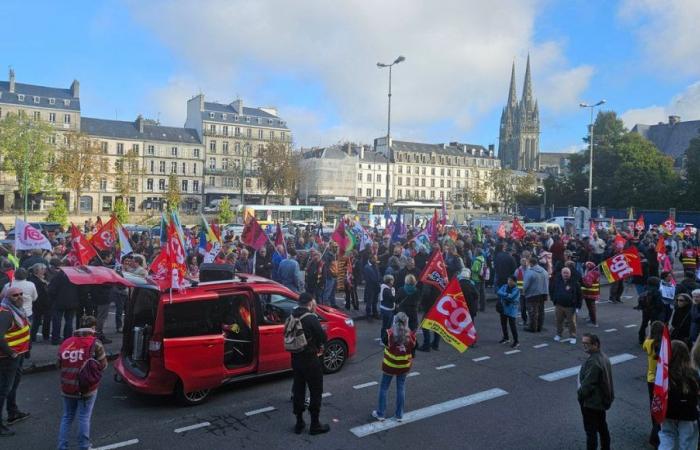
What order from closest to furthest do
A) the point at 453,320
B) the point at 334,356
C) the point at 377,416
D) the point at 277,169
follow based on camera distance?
the point at 377,416 → the point at 453,320 → the point at 334,356 → the point at 277,169

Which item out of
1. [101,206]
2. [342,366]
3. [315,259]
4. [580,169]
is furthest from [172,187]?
[342,366]

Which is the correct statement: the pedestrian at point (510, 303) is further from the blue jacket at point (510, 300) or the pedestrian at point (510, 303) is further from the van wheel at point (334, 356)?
the van wheel at point (334, 356)

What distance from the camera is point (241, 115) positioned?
85.6 m

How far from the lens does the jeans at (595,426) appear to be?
6.29 meters

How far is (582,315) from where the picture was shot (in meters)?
14.8

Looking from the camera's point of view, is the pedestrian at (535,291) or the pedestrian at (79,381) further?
the pedestrian at (535,291)

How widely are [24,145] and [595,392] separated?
6017 centimetres

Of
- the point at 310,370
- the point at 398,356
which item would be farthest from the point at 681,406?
the point at 310,370

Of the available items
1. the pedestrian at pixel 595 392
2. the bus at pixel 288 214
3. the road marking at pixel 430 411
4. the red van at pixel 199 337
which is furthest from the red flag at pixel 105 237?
the bus at pixel 288 214

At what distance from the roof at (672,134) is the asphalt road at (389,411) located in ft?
309

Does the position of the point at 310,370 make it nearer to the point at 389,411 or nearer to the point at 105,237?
the point at 389,411

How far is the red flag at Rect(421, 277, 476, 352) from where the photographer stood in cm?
887

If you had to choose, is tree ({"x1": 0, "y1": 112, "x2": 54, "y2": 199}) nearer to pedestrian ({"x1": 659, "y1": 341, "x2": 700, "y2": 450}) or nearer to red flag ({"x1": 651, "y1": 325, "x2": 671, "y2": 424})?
red flag ({"x1": 651, "y1": 325, "x2": 671, "y2": 424})

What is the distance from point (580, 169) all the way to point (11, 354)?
69790mm
